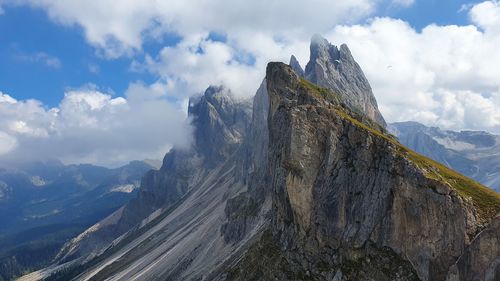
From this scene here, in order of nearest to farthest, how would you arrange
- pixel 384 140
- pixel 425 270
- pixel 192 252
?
pixel 425 270
pixel 384 140
pixel 192 252

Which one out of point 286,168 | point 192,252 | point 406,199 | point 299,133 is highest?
point 299,133

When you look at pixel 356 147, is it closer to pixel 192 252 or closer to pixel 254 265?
pixel 254 265

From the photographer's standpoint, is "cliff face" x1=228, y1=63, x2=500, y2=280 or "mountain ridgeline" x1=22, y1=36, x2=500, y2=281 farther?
"cliff face" x1=228, y1=63, x2=500, y2=280

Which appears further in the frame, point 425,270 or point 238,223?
point 238,223

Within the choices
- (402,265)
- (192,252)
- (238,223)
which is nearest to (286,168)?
(402,265)

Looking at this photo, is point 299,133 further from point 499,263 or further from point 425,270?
point 499,263

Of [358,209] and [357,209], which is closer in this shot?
[358,209]

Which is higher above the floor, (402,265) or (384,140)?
(384,140)

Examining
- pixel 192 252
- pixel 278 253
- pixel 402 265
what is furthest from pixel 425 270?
pixel 192 252

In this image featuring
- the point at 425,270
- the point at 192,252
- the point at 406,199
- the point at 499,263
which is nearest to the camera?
the point at 499,263

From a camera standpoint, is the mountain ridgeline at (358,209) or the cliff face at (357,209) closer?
the mountain ridgeline at (358,209)
